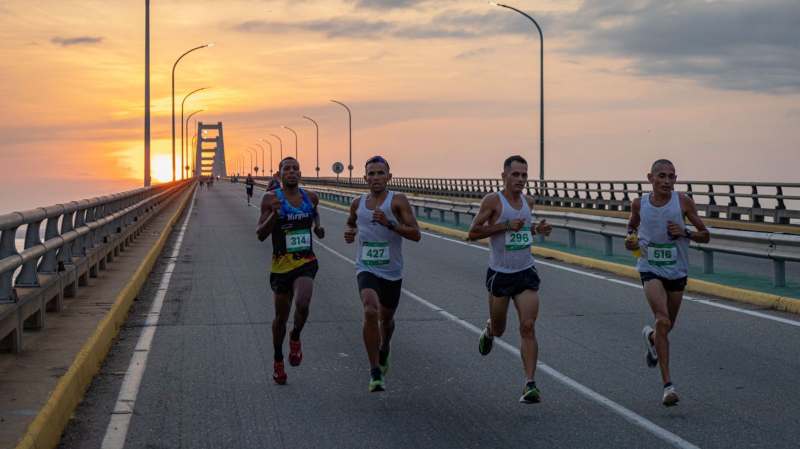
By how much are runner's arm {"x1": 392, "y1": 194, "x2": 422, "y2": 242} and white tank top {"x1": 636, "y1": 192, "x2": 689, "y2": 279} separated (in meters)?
1.74

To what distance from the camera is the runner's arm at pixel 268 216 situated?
8.91 meters

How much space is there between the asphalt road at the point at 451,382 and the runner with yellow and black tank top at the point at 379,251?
1.27 ft

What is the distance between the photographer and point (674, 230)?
8.38 metres

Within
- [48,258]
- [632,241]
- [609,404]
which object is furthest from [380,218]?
[48,258]

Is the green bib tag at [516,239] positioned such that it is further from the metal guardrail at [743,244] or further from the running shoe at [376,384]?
the metal guardrail at [743,244]

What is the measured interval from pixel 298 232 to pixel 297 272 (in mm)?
321

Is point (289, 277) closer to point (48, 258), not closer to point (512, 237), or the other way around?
point (512, 237)

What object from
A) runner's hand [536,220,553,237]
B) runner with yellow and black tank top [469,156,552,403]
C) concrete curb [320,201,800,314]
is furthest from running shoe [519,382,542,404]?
concrete curb [320,201,800,314]

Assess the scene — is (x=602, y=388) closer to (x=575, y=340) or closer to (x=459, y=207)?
(x=575, y=340)

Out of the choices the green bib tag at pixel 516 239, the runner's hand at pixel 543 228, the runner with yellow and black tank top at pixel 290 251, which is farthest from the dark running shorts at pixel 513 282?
the runner with yellow and black tank top at pixel 290 251

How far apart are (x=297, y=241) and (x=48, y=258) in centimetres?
333

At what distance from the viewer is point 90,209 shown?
15.5 metres

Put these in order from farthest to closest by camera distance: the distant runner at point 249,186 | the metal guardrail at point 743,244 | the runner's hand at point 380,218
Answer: the distant runner at point 249,186 → the metal guardrail at point 743,244 → the runner's hand at point 380,218

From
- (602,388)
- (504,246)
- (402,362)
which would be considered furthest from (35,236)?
(602,388)
